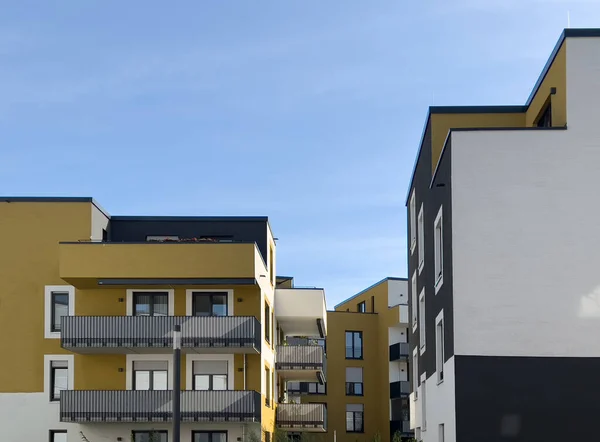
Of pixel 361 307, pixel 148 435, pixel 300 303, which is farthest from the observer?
pixel 361 307

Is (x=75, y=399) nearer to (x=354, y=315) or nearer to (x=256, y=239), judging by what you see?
(x=256, y=239)

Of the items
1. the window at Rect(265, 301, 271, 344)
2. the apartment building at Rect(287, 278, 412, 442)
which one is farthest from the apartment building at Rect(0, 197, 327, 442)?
the apartment building at Rect(287, 278, 412, 442)

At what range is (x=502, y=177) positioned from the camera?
25.8m

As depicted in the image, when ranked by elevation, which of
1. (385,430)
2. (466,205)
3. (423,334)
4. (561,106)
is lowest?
(385,430)

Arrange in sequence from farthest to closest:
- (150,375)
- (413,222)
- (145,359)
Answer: (413,222) → (145,359) → (150,375)

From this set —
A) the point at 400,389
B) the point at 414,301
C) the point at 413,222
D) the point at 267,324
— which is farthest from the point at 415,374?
the point at 400,389

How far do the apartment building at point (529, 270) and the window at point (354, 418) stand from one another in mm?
46978

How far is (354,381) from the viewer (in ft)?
243

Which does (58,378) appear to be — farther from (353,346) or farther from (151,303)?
(353,346)

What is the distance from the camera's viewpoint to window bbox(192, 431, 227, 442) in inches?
1544

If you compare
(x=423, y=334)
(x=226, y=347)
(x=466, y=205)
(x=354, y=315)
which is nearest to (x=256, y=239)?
(x=226, y=347)

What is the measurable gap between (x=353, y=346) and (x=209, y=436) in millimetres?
35806

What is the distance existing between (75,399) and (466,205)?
1856 centimetres

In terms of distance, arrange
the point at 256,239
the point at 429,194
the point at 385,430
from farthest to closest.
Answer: the point at 385,430 → the point at 256,239 → the point at 429,194
